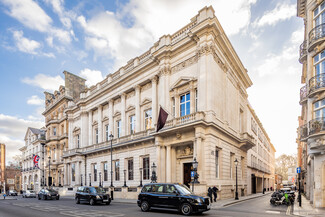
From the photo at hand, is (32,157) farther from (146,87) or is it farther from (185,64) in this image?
(185,64)

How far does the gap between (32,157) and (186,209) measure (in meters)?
66.8

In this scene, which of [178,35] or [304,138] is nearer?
[304,138]

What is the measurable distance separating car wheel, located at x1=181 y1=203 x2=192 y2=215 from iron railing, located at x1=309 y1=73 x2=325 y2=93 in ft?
39.2

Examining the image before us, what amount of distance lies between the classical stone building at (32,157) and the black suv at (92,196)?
44.2 m

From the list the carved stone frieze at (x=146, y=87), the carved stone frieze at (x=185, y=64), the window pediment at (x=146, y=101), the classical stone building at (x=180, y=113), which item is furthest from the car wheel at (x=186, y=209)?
the carved stone frieze at (x=146, y=87)

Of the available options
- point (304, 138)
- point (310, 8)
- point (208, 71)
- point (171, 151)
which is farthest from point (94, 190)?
point (310, 8)

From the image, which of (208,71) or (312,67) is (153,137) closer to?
(208,71)

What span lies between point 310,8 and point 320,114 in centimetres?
821

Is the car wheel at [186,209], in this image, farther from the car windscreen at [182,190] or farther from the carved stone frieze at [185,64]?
the carved stone frieze at [185,64]

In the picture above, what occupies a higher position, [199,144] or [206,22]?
[206,22]

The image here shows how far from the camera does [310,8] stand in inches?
770

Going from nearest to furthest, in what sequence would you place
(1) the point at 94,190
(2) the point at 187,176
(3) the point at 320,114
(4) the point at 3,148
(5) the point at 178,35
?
1. (3) the point at 320,114
2. (1) the point at 94,190
3. (2) the point at 187,176
4. (5) the point at 178,35
5. (4) the point at 3,148

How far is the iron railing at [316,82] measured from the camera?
693 inches

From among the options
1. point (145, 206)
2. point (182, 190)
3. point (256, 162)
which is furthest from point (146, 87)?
point (256, 162)
